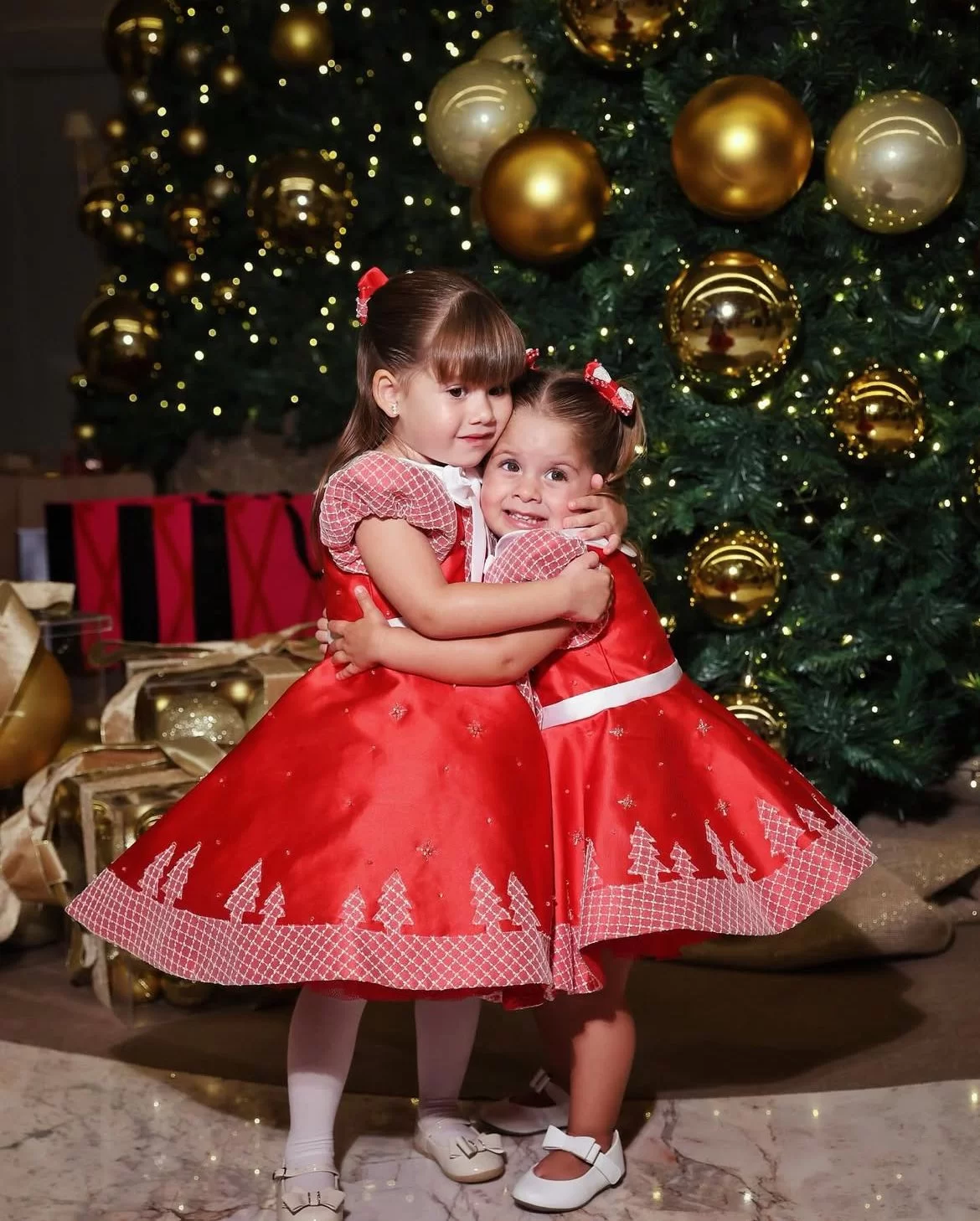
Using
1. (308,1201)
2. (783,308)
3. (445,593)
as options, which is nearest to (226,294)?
(783,308)

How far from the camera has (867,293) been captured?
2879 millimetres

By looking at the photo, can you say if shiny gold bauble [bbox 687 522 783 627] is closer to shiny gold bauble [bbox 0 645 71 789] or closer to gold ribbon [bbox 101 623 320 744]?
gold ribbon [bbox 101 623 320 744]

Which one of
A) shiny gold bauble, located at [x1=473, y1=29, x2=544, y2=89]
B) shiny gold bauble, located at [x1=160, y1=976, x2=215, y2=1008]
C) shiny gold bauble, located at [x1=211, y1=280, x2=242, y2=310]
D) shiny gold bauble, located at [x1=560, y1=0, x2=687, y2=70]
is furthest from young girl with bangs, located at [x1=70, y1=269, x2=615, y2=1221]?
shiny gold bauble, located at [x1=211, y1=280, x2=242, y2=310]

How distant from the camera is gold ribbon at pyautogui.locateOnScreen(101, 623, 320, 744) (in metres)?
2.70

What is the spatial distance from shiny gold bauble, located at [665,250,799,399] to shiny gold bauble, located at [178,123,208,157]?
2.08m

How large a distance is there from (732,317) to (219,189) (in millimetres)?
2118

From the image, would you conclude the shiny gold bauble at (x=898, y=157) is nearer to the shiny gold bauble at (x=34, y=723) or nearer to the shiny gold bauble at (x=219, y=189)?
the shiny gold bauble at (x=34, y=723)

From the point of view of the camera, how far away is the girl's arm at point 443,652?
64.0 inches

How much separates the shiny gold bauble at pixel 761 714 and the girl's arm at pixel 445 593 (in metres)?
1.24

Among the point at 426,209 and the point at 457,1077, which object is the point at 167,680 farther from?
the point at 426,209

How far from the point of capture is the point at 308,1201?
5.46 feet

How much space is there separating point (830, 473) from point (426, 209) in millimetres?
1611

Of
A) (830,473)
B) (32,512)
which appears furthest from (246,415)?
(830,473)

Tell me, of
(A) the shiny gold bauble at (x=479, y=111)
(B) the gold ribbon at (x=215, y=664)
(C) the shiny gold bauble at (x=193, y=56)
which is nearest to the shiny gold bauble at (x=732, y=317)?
(A) the shiny gold bauble at (x=479, y=111)
